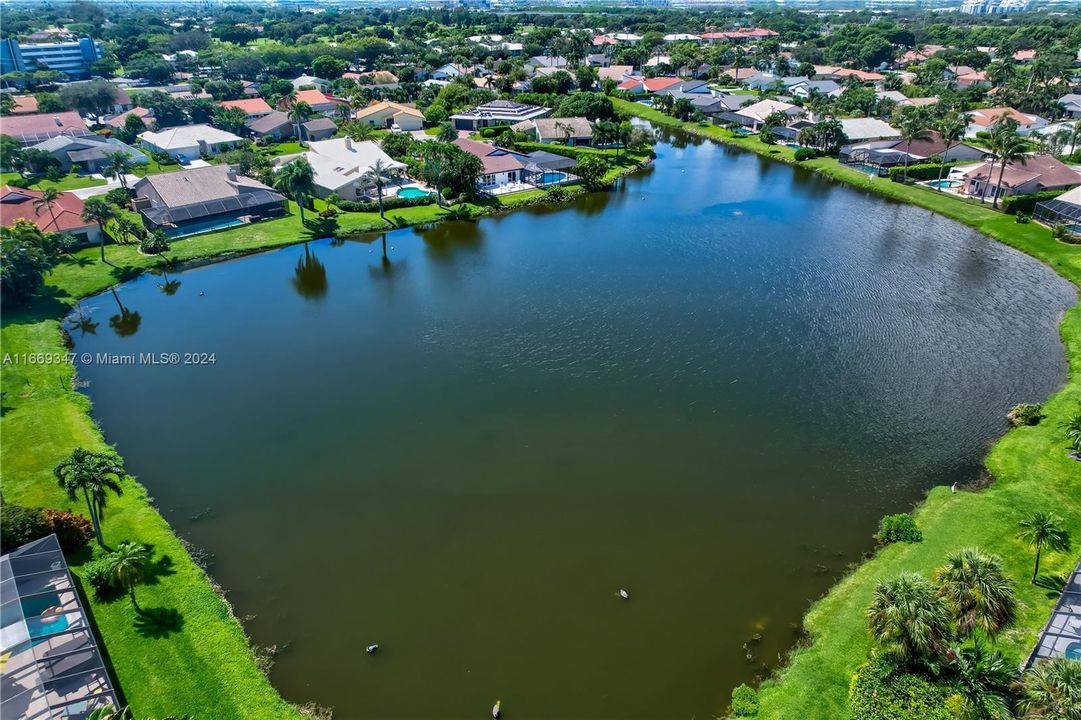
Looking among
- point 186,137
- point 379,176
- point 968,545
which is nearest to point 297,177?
point 379,176

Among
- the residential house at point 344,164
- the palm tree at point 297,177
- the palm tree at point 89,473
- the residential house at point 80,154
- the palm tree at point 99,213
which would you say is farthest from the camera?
the residential house at point 80,154

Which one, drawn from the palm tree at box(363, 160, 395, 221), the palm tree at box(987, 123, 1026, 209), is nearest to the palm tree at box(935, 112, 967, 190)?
the palm tree at box(987, 123, 1026, 209)

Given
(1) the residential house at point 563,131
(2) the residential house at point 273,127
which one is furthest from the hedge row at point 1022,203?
(2) the residential house at point 273,127

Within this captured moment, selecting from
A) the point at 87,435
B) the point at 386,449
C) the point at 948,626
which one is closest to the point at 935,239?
the point at 948,626

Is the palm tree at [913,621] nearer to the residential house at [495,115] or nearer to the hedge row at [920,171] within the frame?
the hedge row at [920,171]

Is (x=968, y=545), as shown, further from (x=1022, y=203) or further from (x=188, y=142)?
(x=188, y=142)

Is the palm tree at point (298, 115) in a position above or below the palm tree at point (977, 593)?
above

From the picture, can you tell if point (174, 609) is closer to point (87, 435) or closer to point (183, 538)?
point (183, 538)
